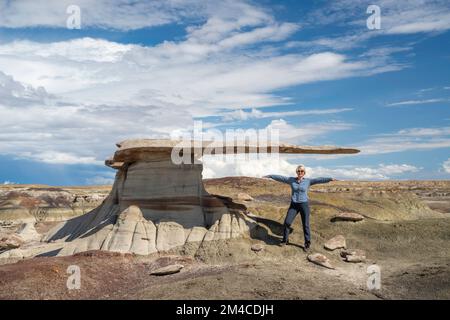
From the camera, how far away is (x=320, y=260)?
11.2 meters

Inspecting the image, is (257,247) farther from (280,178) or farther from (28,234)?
(28,234)

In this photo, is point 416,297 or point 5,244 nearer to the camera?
point 416,297

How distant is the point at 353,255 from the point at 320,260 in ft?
3.53

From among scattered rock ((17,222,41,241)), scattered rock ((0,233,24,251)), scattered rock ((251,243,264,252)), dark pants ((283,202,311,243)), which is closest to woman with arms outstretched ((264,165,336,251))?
dark pants ((283,202,311,243))

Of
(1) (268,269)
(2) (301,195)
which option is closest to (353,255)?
(2) (301,195)

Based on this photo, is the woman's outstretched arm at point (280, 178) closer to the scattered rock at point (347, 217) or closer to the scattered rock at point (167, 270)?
the scattered rock at point (347, 217)

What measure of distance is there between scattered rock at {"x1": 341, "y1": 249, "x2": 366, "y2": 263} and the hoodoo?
2.76 metres

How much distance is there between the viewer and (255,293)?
27.4 ft

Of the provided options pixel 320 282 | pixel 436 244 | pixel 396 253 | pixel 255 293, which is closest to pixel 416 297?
pixel 320 282

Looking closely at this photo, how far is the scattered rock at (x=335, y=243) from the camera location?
478 inches

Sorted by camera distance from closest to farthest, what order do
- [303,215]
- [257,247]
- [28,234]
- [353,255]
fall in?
[353,255], [303,215], [257,247], [28,234]
